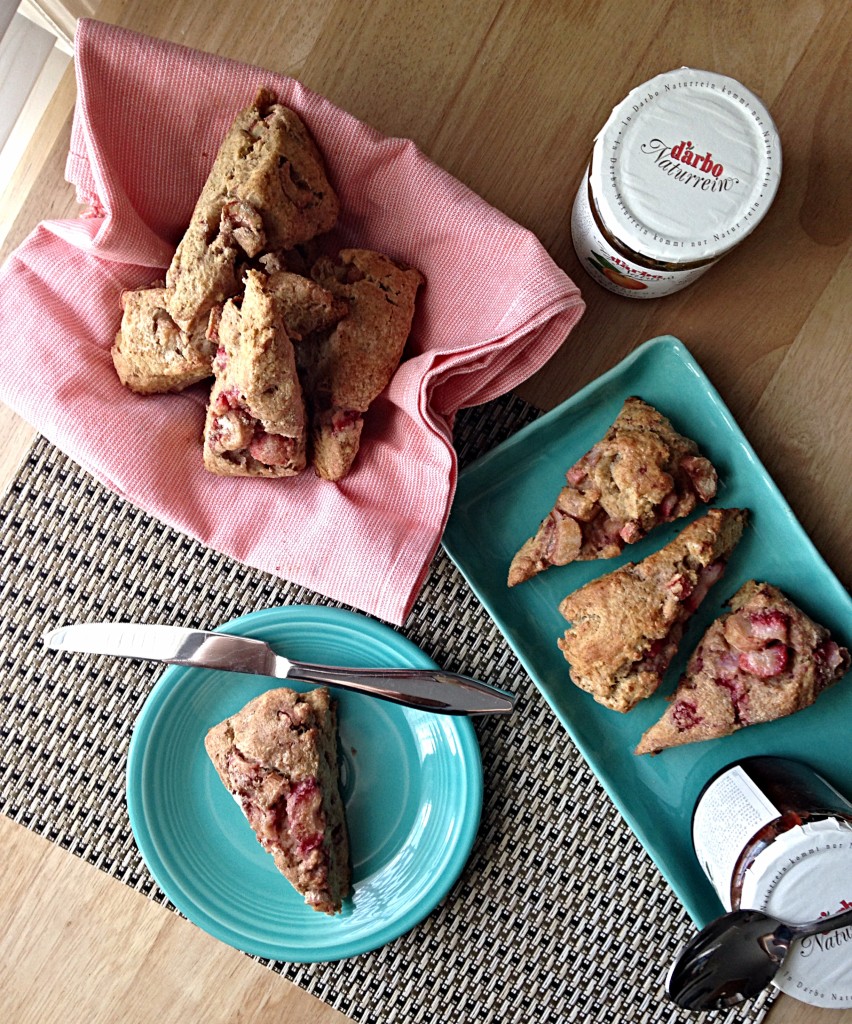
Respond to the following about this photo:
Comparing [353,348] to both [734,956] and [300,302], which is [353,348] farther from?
[734,956]

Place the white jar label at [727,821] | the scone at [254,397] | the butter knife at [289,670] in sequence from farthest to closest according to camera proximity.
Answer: the butter knife at [289,670]
the white jar label at [727,821]
the scone at [254,397]

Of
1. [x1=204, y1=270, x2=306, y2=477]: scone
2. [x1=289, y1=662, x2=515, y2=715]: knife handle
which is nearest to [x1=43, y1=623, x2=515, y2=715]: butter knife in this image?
[x1=289, y1=662, x2=515, y2=715]: knife handle

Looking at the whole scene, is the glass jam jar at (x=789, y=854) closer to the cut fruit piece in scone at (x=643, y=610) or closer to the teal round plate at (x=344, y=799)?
the cut fruit piece in scone at (x=643, y=610)

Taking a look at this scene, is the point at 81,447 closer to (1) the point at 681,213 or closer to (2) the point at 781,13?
(1) the point at 681,213

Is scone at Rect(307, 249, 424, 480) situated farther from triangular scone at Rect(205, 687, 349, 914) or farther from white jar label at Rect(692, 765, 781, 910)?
white jar label at Rect(692, 765, 781, 910)

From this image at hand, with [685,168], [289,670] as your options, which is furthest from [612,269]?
[289,670]

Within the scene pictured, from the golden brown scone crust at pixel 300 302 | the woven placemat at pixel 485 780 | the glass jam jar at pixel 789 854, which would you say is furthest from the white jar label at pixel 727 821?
the golden brown scone crust at pixel 300 302
